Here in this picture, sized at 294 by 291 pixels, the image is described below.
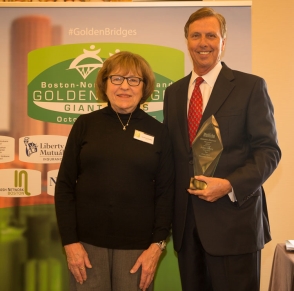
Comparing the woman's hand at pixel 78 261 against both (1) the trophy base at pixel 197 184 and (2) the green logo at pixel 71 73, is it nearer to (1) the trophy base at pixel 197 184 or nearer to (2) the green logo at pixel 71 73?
(1) the trophy base at pixel 197 184

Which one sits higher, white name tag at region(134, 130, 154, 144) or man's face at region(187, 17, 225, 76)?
man's face at region(187, 17, 225, 76)

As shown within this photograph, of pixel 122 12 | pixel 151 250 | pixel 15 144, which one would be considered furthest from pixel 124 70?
pixel 15 144

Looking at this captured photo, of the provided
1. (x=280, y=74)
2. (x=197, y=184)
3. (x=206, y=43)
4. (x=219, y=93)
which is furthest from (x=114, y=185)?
(x=280, y=74)

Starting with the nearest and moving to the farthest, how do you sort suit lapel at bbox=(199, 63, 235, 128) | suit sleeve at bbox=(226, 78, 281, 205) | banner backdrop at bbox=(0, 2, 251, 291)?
suit sleeve at bbox=(226, 78, 281, 205), suit lapel at bbox=(199, 63, 235, 128), banner backdrop at bbox=(0, 2, 251, 291)

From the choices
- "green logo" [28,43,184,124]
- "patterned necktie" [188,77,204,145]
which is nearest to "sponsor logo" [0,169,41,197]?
"green logo" [28,43,184,124]

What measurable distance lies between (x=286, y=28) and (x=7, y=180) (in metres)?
2.63

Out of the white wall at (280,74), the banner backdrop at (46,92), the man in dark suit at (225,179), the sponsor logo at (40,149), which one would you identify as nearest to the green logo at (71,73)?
the banner backdrop at (46,92)

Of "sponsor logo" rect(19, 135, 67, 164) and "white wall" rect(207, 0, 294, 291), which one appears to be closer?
"sponsor logo" rect(19, 135, 67, 164)

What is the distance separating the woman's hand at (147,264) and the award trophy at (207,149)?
37 cm

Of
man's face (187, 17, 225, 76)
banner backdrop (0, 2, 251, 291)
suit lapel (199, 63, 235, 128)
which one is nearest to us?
suit lapel (199, 63, 235, 128)

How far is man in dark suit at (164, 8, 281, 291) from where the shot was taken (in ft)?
5.82

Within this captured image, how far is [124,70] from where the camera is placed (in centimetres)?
188

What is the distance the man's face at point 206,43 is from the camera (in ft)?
6.41

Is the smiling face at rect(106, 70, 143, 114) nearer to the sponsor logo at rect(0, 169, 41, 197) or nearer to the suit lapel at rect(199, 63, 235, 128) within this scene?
the suit lapel at rect(199, 63, 235, 128)
